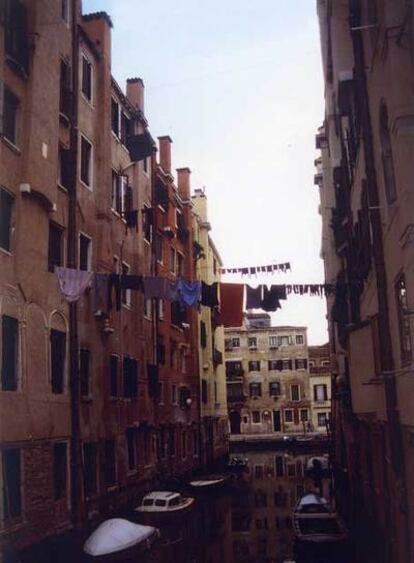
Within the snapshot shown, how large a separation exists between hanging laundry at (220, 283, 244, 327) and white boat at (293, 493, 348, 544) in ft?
19.0

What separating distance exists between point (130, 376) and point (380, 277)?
570 inches

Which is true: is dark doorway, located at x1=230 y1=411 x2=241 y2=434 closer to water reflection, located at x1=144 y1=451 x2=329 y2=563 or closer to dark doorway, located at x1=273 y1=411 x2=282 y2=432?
dark doorway, located at x1=273 y1=411 x2=282 y2=432

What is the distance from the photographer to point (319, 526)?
17625mm

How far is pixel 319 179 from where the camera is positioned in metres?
38.2

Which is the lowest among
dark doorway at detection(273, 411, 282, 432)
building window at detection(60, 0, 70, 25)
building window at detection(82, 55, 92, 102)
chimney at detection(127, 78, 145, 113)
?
dark doorway at detection(273, 411, 282, 432)

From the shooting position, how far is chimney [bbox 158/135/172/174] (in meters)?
34.2

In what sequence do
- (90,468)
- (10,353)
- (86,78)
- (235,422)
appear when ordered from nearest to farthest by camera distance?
(10,353), (90,468), (86,78), (235,422)

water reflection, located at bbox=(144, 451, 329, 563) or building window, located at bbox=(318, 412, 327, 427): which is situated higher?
building window, located at bbox=(318, 412, 327, 427)

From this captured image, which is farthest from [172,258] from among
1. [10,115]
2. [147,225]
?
[10,115]

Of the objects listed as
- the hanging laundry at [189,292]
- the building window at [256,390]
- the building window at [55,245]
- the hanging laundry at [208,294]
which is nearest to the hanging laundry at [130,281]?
the hanging laundry at [189,292]

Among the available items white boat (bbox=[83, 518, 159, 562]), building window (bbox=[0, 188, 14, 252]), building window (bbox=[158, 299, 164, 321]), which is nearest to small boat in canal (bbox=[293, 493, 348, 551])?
white boat (bbox=[83, 518, 159, 562])

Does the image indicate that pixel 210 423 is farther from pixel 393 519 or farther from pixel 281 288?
pixel 393 519

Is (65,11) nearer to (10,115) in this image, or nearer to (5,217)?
(10,115)

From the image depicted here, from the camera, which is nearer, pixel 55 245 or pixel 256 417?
pixel 55 245
